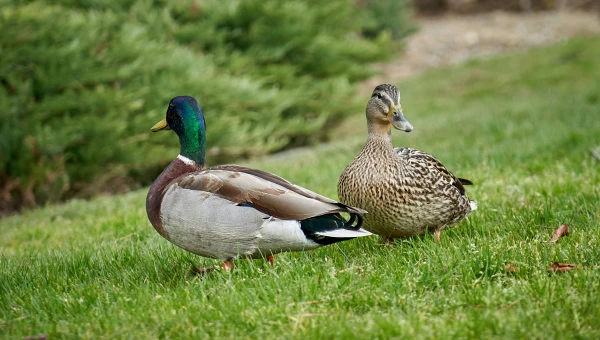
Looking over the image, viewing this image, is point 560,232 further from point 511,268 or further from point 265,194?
point 265,194

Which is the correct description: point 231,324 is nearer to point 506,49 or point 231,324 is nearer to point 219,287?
point 219,287

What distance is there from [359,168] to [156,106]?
18.7ft

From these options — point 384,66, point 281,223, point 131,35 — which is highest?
point 131,35

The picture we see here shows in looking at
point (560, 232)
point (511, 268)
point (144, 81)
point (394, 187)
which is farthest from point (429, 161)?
point (144, 81)

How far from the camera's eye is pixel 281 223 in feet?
12.3

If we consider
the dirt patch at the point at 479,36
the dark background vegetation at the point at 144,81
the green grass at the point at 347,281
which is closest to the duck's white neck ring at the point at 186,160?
the green grass at the point at 347,281

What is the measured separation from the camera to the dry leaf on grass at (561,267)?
11.1 feet

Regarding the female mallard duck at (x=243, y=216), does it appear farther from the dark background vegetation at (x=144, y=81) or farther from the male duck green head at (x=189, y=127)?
the dark background vegetation at (x=144, y=81)

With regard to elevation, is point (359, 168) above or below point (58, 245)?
above

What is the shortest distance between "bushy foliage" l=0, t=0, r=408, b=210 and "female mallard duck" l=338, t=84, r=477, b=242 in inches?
192

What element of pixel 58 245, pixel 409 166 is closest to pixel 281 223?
pixel 409 166

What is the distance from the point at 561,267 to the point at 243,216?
160 centimetres

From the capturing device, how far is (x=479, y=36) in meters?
25.6

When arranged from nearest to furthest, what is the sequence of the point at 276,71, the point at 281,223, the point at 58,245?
1. the point at 281,223
2. the point at 58,245
3. the point at 276,71
